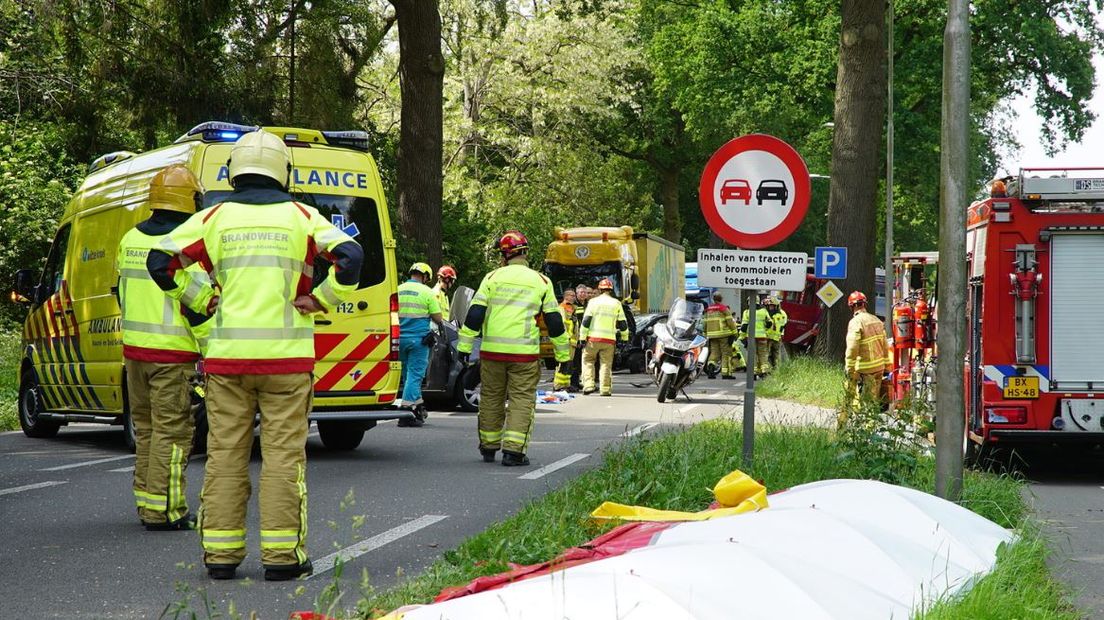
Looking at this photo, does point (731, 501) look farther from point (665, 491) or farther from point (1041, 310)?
point (1041, 310)

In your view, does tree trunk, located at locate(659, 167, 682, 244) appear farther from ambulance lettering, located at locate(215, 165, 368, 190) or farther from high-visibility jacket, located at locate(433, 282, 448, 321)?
ambulance lettering, located at locate(215, 165, 368, 190)

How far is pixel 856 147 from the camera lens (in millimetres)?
22344

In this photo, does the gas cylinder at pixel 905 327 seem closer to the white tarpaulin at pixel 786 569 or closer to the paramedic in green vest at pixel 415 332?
the paramedic in green vest at pixel 415 332

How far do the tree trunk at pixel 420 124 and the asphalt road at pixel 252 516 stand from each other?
8.89 m

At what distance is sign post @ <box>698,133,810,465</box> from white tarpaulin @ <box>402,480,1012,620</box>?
83.6 inches

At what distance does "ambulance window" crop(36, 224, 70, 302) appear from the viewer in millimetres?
12664

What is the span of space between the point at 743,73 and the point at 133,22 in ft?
78.7

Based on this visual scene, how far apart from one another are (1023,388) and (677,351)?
341 inches

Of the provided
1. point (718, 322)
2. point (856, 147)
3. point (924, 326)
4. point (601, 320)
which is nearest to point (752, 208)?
point (924, 326)

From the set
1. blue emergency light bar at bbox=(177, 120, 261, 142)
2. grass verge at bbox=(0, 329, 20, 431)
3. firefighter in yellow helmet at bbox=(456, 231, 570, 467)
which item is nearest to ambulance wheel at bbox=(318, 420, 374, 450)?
firefighter in yellow helmet at bbox=(456, 231, 570, 467)

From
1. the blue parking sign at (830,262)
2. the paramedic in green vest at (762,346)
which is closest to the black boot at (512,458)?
the blue parking sign at (830,262)

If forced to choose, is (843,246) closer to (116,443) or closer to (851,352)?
(851,352)

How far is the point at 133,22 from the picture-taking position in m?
17.7

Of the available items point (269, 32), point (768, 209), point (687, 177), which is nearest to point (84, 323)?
point (768, 209)
